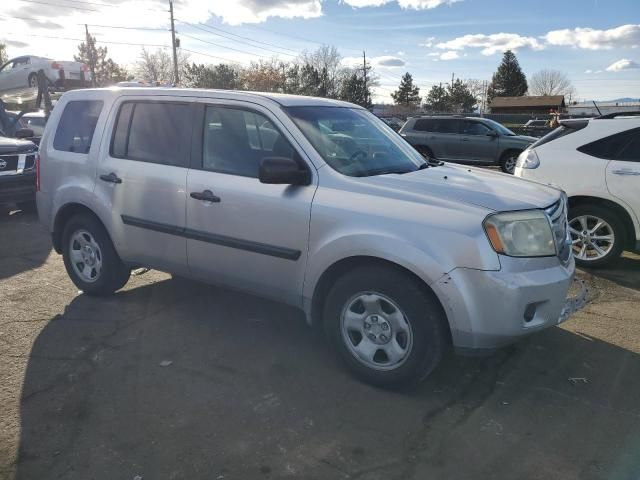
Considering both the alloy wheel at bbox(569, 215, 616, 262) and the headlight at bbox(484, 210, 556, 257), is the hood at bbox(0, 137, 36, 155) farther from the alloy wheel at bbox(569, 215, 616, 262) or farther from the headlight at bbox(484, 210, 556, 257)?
the alloy wheel at bbox(569, 215, 616, 262)

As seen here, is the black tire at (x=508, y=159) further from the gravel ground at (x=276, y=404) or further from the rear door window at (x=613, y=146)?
the gravel ground at (x=276, y=404)

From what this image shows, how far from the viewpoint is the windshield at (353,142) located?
3752 mm

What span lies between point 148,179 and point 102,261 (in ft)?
3.43

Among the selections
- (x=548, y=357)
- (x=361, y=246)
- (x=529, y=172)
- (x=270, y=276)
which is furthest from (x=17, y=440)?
(x=529, y=172)

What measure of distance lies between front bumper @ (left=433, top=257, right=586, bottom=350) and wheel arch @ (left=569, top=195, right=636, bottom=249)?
319 centimetres

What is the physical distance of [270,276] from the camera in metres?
3.82

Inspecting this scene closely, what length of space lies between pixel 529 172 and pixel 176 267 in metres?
4.26

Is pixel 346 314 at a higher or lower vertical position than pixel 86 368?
higher

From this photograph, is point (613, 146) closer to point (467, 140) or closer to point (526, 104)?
point (467, 140)

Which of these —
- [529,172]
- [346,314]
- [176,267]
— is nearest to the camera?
[346,314]

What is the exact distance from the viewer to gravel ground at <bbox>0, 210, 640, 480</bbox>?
275 centimetres

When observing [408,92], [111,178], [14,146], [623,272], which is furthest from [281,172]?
[408,92]

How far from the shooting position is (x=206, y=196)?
13.1ft

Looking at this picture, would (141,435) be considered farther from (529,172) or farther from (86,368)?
(529,172)
